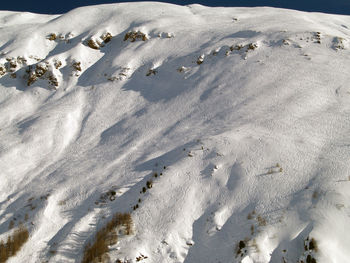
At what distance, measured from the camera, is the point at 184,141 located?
11.1 m

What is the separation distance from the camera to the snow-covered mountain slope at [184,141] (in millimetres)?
6883

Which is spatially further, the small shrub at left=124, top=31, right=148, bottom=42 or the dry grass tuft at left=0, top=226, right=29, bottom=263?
the small shrub at left=124, top=31, right=148, bottom=42

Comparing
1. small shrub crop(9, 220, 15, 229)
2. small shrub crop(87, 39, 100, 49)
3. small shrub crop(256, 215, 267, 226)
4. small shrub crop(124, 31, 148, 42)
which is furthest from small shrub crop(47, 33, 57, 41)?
small shrub crop(256, 215, 267, 226)

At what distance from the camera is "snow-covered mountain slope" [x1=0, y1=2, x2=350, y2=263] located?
688cm

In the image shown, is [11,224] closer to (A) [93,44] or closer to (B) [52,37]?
(A) [93,44]

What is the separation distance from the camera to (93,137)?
13.1 meters

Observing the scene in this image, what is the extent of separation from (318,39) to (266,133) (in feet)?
37.7

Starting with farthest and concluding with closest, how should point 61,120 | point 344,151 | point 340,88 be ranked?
1. point 61,120
2. point 340,88
3. point 344,151

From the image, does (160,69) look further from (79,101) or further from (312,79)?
(312,79)

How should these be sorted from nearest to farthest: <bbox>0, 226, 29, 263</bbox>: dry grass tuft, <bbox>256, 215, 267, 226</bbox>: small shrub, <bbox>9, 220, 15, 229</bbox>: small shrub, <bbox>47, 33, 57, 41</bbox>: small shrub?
<bbox>256, 215, 267, 226</bbox>: small shrub
<bbox>0, 226, 29, 263</bbox>: dry grass tuft
<bbox>9, 220, 15, 229</bbox>: small shrub
<bbox>47, 33, 57, 41</bbox>: small shrub

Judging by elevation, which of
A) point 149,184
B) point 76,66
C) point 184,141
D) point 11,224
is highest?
point 76,66

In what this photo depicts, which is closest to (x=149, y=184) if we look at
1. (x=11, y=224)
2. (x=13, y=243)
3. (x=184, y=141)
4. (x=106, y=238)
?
(x=106, y=238)

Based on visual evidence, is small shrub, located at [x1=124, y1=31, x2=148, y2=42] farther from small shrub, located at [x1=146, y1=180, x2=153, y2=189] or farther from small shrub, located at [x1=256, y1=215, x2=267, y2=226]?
small shrub, located at [x1=256, y1=215, x2=267, y2=226]

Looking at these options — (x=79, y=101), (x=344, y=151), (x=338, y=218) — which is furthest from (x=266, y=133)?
(x=79, y=101)
